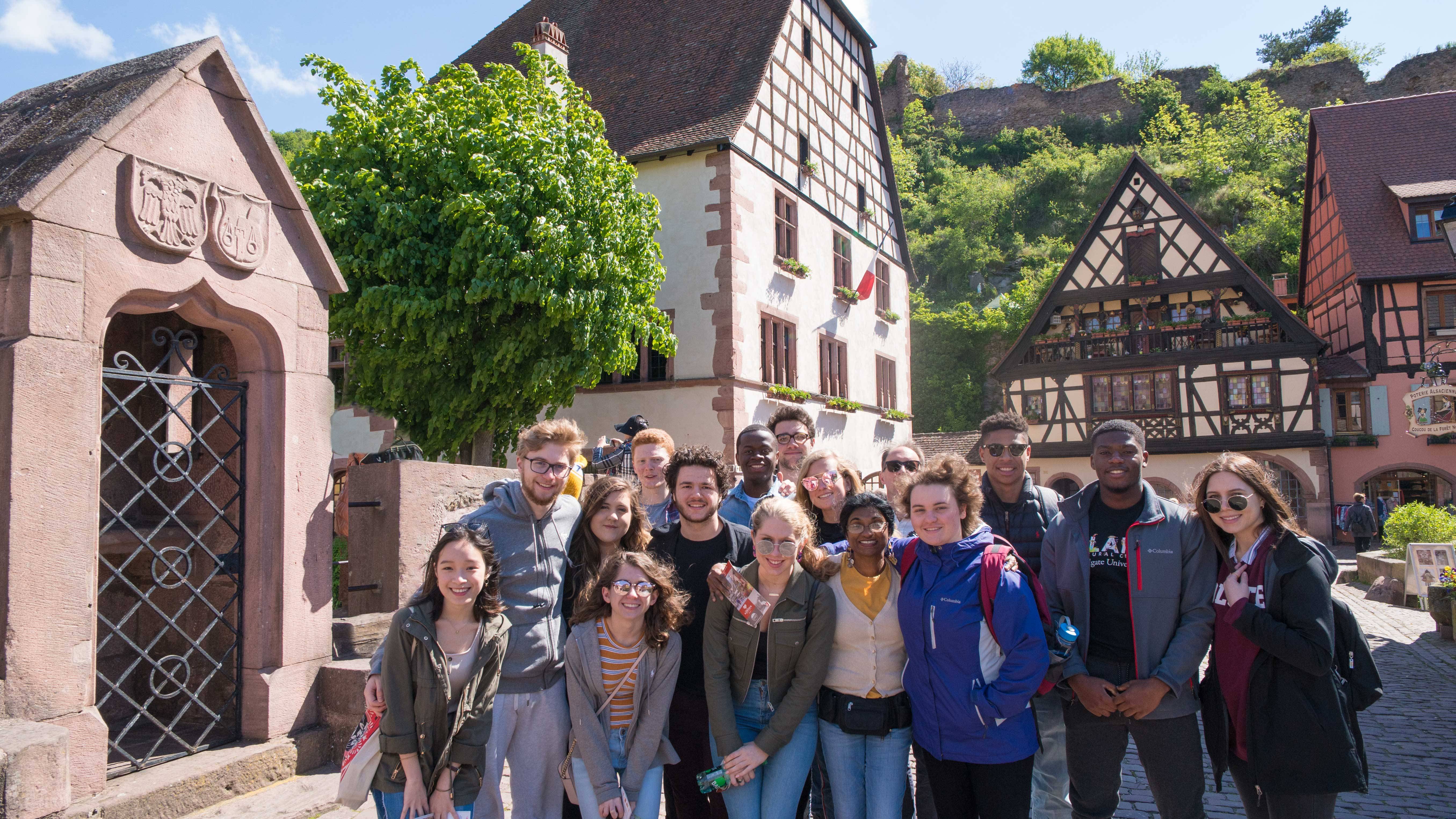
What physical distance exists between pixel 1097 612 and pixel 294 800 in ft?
12.5

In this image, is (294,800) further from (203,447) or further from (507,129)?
(507,129)

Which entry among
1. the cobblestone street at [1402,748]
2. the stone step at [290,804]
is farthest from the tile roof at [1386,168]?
the stone step at [290,804]

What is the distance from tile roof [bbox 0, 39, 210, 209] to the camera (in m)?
3.83

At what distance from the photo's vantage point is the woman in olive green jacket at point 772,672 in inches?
133

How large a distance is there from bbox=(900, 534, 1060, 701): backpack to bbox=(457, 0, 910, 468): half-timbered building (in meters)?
11.5

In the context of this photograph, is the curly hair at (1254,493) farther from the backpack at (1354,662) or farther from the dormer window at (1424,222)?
the dormer window at (1424,222)

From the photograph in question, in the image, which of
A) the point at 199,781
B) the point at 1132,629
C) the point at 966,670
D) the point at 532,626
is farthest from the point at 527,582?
the point at 1132,629

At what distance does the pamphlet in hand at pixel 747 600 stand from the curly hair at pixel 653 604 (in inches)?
9.3

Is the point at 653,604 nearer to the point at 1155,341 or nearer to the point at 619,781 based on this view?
the point at 619,781

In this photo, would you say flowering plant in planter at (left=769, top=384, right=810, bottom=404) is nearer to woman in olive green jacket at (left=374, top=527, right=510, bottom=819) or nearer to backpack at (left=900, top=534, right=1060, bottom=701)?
backpack at (left=900, top=534, right=1060, bottom=701)

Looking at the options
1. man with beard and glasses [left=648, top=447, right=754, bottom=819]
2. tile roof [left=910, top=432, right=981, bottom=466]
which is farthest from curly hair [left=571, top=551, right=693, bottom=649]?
tile roof [left=910, top=432, right=981, bottom=466]

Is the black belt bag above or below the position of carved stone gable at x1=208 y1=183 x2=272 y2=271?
below

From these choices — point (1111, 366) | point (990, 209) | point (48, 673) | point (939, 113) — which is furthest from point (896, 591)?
point (939, 113)

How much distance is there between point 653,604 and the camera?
3.49m
